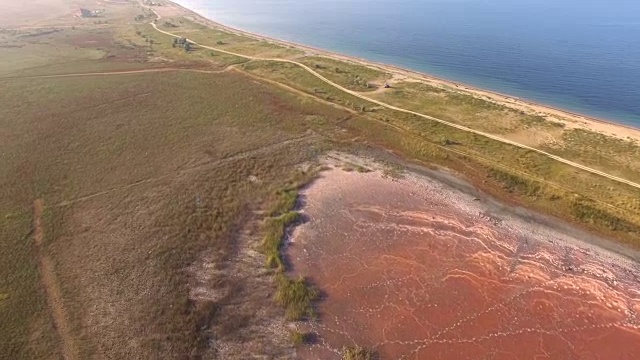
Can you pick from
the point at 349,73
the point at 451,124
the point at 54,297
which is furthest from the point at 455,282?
the point at 349,73

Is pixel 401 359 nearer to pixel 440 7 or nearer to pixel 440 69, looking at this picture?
pixel 440 69

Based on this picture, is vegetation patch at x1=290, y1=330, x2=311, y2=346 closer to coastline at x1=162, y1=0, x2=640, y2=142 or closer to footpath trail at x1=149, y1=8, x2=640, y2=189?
footpath trail at x1=149, y1=8, x2=640, y2=189

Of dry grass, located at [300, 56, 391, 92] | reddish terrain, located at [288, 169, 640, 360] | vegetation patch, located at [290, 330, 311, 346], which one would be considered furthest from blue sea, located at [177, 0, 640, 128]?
vegetation patch, located at [290, 330, 311, 346]

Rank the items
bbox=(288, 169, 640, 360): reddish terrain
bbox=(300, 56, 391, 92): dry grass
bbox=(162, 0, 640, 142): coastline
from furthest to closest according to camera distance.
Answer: bbox=(300, 56, 391, 92): dry grass
bbox=(162, 0, 640, 142): coastline
bbox=(288, 169, 640, 360): reddish terrain

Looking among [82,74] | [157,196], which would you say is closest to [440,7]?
[82,74]

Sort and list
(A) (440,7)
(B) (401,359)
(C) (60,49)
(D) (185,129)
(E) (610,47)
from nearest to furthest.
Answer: (B) (401,359)
(D) (185,129)
(C) (60,49)
(E) (610,47)
(A) (440,7)

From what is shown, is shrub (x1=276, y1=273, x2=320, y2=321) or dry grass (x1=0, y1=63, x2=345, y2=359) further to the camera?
shrub (x1=276, y1=273, x2=320, y2=321)

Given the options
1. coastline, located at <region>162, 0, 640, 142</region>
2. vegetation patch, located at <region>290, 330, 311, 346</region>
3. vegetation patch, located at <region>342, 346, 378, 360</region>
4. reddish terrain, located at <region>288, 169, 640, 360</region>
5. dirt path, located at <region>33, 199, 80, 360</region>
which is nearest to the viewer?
vegetation patch, located at <region>342, 346, 378, 360</region>
